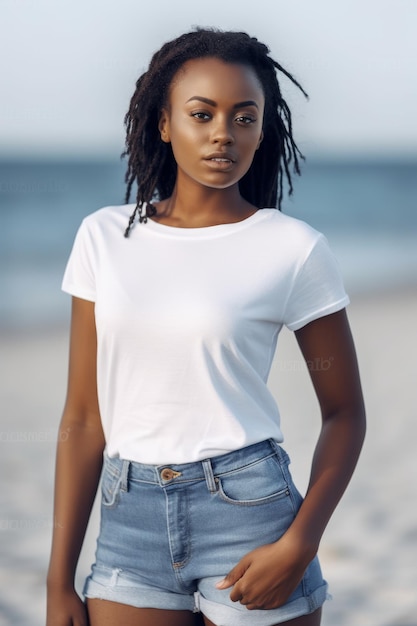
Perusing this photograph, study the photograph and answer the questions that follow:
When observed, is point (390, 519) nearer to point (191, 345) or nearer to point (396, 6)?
point (191, 345)

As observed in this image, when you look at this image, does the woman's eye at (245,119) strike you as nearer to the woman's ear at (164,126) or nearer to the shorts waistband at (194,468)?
the woman's ear at (164,126)

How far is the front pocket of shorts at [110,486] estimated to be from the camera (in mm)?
1926

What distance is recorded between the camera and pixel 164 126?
2.11m

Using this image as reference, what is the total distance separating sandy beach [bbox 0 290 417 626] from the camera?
3.93 m

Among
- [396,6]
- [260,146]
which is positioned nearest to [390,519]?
[260,146]

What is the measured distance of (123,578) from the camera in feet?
6.30

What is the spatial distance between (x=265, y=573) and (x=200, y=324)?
0.46 metres

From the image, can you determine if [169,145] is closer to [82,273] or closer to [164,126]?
[164,126]

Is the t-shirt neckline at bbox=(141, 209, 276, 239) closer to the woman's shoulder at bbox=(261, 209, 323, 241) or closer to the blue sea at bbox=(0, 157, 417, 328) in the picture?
the woman's shoulder at bbox=(261, 209, 323, 241)

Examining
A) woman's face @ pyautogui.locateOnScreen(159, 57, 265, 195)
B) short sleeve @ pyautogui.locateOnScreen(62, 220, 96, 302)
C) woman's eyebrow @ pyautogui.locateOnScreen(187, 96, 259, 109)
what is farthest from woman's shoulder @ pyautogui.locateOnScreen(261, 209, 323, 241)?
short sleeve @ pyautogui.locateOnScreen(62, 220, 96, 302)

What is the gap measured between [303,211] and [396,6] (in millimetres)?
5118

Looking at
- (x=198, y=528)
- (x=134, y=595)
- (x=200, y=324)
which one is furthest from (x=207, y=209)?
(x=134, y=595)

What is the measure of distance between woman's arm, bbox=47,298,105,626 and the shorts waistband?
14cm

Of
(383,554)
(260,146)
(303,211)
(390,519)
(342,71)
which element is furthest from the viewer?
(342,71)
